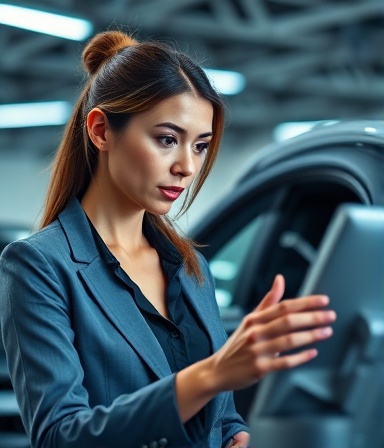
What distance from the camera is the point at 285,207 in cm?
322

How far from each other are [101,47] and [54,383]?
75 centimetres

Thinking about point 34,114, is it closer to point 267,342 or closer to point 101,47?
point 101,47

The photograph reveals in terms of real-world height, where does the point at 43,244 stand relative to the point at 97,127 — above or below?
below

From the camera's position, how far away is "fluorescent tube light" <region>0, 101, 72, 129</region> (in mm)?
13320

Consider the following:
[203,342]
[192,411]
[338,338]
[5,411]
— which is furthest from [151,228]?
[5,411]

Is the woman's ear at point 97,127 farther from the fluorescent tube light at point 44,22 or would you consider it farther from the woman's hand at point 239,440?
the fluorescent tube light at point 44,22

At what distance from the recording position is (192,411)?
1433mm

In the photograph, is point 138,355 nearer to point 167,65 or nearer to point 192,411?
point 192,411

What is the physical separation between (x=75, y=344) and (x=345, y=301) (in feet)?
2.02

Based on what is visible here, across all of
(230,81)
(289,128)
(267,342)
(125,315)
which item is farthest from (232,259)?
(289,128)

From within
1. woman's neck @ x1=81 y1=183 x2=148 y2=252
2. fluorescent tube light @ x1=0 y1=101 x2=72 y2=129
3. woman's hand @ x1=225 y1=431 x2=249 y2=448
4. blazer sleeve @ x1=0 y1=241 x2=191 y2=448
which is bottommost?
woman's hand @ x1=225 y1=431 x2=249 y2=448

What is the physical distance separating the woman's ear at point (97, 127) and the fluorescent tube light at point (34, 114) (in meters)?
11.4

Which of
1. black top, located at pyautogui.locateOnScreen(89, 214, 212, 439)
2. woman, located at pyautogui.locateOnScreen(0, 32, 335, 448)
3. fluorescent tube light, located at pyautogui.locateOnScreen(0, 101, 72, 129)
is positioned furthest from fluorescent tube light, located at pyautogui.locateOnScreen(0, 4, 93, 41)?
black top, located at pyautogui.locateOnScreen(89, 214, 212, 439)

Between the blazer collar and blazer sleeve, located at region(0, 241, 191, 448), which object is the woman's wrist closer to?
blazer sleeve, located at region(0, 241, 191, 448)
